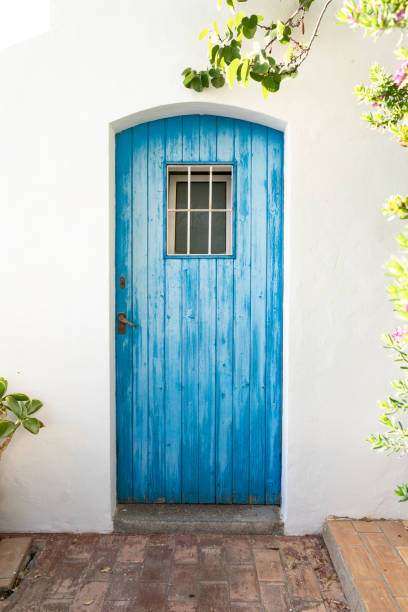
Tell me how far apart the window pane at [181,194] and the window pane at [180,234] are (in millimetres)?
68

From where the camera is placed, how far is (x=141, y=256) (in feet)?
9.30

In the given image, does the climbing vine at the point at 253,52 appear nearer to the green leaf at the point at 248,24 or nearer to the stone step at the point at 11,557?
the green leaf at the point at 248,24

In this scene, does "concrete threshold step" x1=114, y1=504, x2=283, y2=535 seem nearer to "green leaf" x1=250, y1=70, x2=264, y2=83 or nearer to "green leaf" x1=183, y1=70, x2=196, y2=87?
"green leaf" x1=250, y1=70, x2=264, y2=83

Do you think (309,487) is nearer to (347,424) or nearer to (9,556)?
(347,424)

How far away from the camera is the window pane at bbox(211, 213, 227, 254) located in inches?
113

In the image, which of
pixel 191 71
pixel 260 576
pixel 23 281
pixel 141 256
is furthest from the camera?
pixel 141 256

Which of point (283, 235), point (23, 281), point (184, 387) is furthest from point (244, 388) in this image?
point (23, 281)

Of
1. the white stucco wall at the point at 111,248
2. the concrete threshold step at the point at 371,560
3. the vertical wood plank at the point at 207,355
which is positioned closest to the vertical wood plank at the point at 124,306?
the white stucco wall at the point at 111,248

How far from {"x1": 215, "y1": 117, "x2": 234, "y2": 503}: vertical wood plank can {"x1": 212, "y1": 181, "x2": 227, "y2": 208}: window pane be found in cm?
16

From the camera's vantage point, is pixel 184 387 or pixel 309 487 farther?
pixel 184 387

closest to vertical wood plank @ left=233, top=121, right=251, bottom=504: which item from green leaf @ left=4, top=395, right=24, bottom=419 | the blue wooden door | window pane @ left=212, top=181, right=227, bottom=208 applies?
the blue wooden door

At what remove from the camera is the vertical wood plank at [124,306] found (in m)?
2.81

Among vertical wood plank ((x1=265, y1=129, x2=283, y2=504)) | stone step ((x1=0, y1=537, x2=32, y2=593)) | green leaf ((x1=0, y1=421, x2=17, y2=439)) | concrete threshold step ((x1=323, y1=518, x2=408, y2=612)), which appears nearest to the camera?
concrete threshold step ((x1=323, y1=518, x2=408, y2=612))

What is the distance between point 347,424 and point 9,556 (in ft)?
6.88
